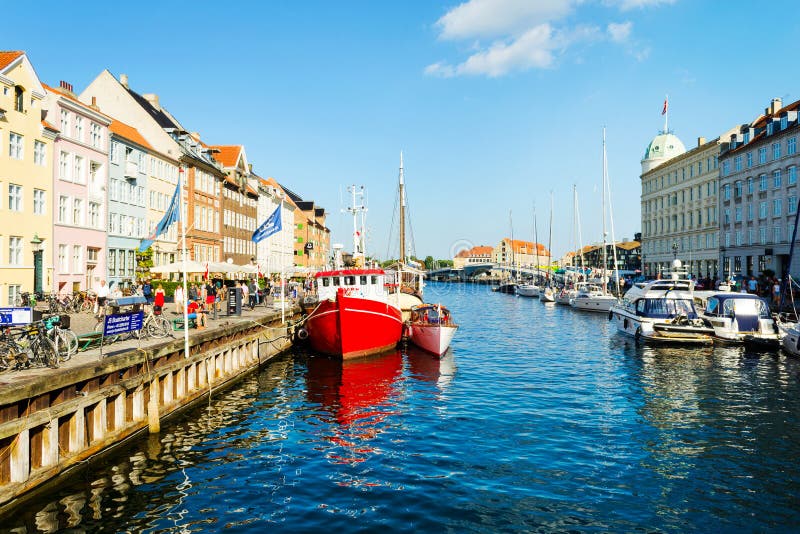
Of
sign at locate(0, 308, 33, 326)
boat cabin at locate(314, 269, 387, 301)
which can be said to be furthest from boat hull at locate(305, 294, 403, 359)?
sign at locate(0, 308, 33, 326)

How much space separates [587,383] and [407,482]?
14105 mm

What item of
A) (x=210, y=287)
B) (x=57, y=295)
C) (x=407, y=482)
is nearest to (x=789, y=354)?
(x=407, y=482)

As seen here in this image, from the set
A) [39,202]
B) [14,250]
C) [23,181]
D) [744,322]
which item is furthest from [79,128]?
[744,322]

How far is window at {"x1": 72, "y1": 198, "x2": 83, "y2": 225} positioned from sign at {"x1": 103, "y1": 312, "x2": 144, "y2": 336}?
26.9 m

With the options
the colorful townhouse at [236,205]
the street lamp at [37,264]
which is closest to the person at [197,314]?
the street lamp at [37,264]

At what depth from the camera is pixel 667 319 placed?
35938 mm

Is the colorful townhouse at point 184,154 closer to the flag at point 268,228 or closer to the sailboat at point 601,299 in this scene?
the flag at point 268,228

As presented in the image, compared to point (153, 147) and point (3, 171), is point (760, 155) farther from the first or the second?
point (3, 171)

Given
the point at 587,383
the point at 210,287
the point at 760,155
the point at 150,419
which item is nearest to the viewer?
the point at 150,419

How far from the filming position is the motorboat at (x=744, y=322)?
3312 cm

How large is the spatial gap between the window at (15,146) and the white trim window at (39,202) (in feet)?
8.62

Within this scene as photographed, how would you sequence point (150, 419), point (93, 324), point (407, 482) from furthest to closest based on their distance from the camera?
point (93, 324) → point (150, 419) → point (407, 482)

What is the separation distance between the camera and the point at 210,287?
39.5 metres

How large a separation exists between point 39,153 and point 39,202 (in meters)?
3.12
